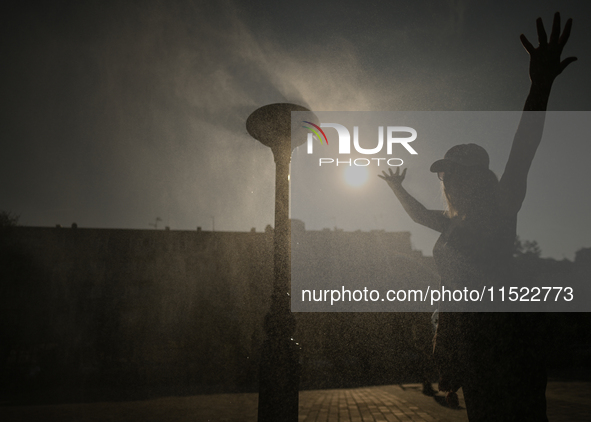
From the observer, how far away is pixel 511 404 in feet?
3.38

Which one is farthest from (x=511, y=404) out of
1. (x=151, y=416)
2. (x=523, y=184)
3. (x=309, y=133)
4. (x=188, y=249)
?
(x=188, y=249)

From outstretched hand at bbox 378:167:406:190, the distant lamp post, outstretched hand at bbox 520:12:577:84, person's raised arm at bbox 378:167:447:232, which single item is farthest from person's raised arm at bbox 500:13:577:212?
the distant lamp post

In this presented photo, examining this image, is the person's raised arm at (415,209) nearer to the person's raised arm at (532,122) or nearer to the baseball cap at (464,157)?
the baseball cap at (464,157)

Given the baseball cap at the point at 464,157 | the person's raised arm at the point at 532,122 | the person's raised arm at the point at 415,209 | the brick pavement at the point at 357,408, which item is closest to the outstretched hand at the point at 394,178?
the person's raised arm at the point at 415,209

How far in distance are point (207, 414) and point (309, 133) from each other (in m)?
4.22

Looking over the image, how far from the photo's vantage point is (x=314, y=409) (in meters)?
4.75

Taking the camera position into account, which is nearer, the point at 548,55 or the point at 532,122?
the point at 532,122

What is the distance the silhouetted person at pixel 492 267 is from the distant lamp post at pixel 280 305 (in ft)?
6.41

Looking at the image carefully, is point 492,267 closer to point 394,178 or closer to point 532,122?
point 532,122

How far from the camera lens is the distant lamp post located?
9.66 feet

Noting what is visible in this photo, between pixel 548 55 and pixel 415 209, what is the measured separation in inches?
31.3

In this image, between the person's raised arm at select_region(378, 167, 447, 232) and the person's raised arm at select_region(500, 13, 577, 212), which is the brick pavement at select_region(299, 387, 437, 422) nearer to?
the person's raised arm at select_region(378, 167, 447, 232)

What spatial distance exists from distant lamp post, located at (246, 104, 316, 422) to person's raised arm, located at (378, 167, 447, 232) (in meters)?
1.55

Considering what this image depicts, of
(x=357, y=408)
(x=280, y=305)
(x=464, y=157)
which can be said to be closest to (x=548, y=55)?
(x=464, y=157)
